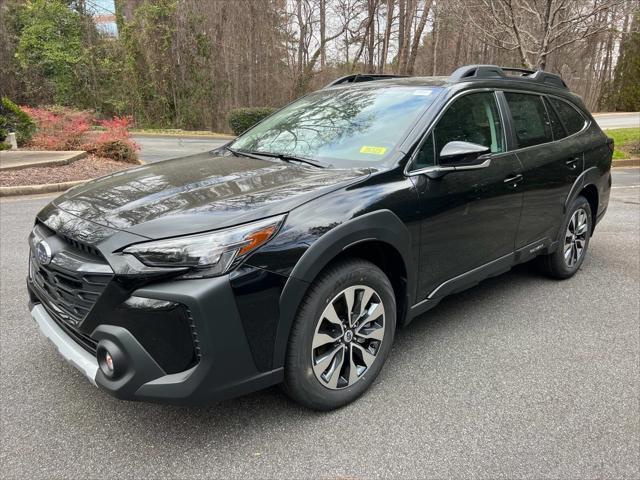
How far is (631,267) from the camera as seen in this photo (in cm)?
498

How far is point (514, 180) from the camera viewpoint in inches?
140

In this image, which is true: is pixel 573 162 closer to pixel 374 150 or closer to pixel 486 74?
pixel 486 74

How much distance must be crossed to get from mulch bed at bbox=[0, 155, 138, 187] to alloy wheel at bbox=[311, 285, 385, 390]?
8.11 meters

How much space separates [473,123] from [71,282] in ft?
8.89

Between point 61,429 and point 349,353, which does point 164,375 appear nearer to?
point 61,429

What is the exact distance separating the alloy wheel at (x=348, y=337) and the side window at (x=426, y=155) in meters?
0.85

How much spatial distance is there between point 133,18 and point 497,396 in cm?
3267

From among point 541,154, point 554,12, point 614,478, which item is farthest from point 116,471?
point 554,12

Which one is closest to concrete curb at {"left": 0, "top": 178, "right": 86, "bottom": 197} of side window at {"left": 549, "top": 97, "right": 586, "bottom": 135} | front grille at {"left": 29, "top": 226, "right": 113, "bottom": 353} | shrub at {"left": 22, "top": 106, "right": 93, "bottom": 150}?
shrub at {"left": 22, "top": 106, "right": 93, "bottom": 150}

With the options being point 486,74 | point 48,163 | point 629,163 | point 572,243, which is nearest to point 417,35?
point 629,163

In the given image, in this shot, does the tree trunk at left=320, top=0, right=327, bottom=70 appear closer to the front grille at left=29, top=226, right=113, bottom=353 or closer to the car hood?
the car hood

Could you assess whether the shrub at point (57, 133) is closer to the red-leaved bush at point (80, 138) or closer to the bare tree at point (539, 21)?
the red-leaved bush at point (80, 138)

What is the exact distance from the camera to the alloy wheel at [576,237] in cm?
448

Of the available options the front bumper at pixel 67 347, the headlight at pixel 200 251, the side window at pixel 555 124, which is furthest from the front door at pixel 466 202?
the front bumper at pixel 67 347
